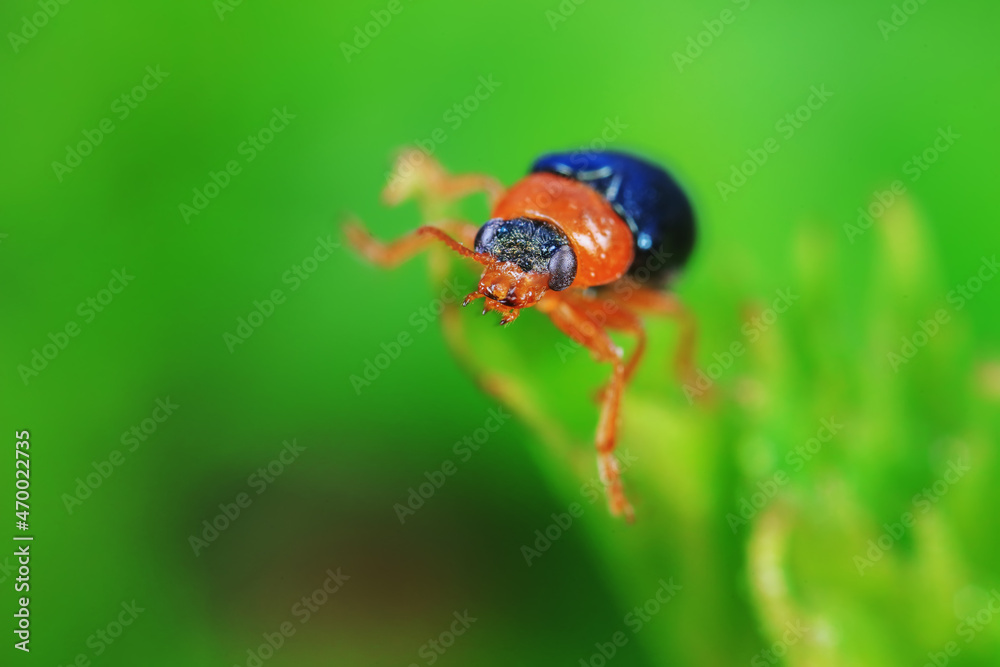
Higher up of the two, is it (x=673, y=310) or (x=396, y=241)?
(x=673, y=310)

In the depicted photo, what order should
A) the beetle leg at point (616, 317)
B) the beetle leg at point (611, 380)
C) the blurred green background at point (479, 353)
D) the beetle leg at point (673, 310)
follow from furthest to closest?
1. the beetle leg at point (673, 310)
2. the beetle leg at point (616, 317)
3. the beetle leg at point (611, 380)
4. the blurred green background at point (479, 353)

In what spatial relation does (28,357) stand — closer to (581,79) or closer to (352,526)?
(352,526)

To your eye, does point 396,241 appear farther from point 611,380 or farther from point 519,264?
point 611,380

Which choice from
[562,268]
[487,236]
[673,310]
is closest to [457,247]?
[487,236]

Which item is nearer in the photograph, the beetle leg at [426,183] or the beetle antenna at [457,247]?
the beetle antenna at [457,247]

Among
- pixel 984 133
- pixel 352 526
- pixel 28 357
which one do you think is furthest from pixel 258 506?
pixel 984 133

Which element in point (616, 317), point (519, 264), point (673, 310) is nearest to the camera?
point (519, 264)

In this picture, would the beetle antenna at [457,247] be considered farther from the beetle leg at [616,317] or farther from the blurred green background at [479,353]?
the beetle leg at [616,317]

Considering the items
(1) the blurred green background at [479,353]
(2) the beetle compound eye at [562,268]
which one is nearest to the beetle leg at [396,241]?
(1) the blurred green background at [479,353]
